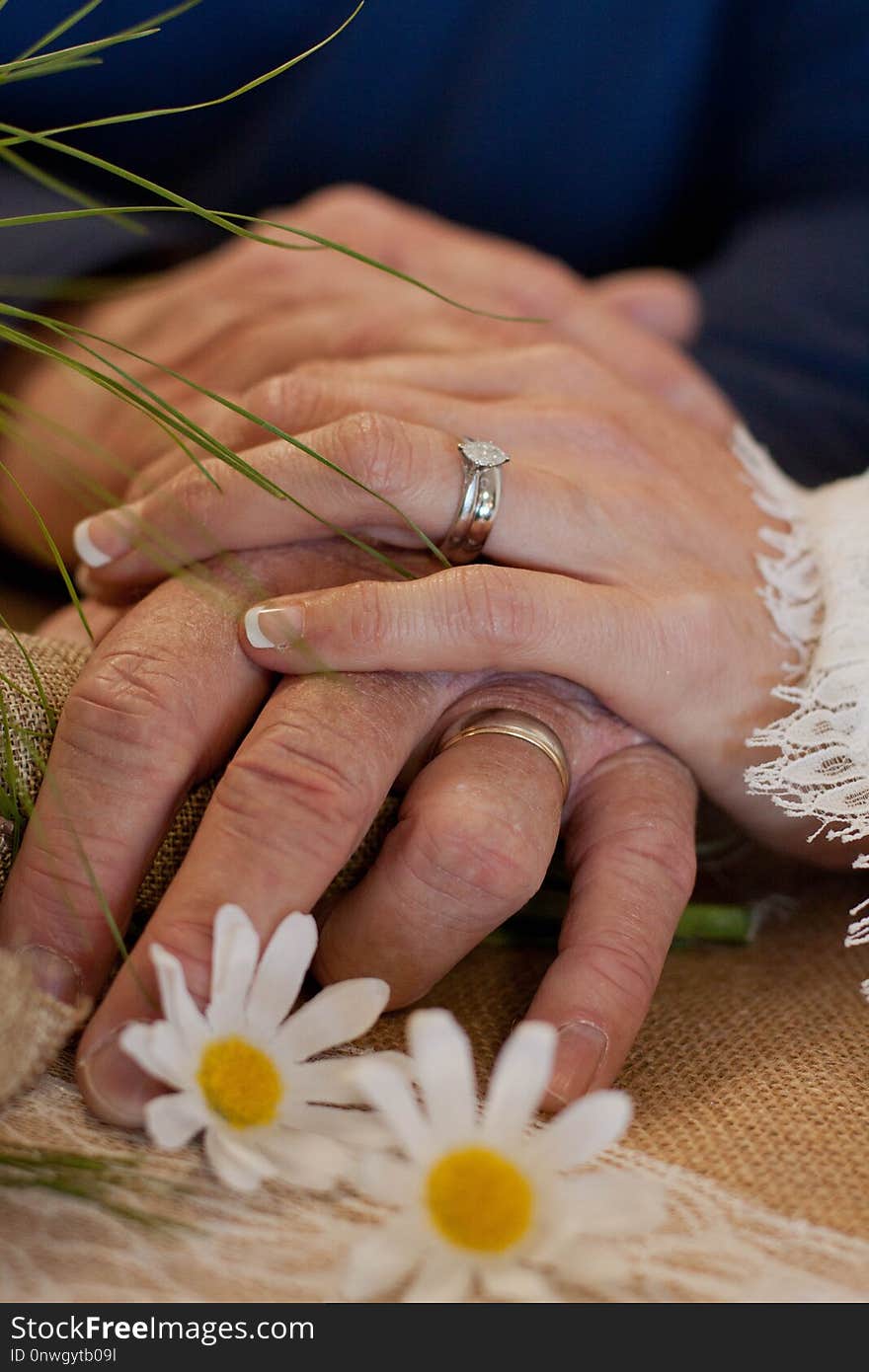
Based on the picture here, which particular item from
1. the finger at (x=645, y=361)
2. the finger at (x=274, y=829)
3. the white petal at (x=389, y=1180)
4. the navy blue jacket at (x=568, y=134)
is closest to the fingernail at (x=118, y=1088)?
the finger at (x=274, y=829)

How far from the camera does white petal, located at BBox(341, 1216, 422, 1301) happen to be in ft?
1.16

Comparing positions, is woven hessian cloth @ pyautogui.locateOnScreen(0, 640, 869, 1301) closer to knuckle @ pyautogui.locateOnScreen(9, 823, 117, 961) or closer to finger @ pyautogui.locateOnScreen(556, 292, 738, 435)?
knuckle @ pyautogui.locateOnScreen(9, 823, 117, 961)

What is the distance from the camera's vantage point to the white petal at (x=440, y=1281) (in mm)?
344

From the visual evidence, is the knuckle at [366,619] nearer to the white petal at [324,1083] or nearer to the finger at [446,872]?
the finger at [446,872]

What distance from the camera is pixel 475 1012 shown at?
0.56 m

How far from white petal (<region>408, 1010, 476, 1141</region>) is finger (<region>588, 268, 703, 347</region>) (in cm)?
94

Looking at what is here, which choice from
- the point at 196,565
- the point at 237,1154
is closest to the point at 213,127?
the point at 196,565

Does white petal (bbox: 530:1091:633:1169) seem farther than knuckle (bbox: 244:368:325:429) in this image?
No

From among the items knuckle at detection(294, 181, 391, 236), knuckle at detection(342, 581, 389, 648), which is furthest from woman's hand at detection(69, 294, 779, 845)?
knuckle at detection(294, 181, 391, 236)

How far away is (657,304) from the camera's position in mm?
1203

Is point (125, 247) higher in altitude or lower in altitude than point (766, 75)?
lower
